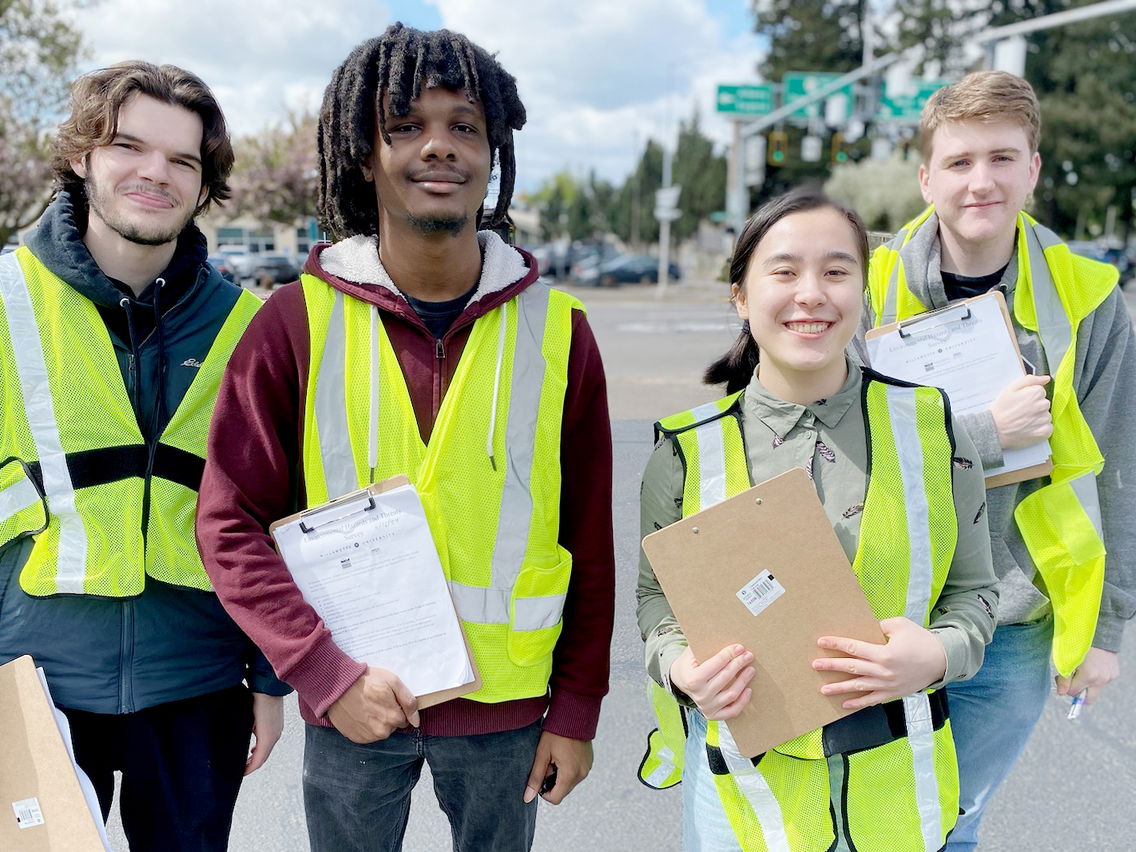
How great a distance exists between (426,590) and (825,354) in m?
0.90

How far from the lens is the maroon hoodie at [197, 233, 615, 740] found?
5.63ft

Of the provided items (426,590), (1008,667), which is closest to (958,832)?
(1008,667)

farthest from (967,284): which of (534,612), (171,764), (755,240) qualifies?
(171,764)

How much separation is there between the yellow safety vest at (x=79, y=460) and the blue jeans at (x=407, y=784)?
1.65ft

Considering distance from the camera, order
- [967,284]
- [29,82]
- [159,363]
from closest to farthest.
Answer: [159,363] → [967,284] → [29,82]

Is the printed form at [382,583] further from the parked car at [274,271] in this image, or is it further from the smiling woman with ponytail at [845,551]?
the parked car at [274,271]

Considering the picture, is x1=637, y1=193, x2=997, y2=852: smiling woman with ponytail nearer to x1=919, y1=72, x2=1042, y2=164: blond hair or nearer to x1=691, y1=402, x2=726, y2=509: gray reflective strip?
x1=691, y1=402, x2=726, y2=509: gray reflective strip

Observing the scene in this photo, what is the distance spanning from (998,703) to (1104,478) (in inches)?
23.9

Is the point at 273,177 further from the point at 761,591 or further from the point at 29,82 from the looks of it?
the point at 761,591

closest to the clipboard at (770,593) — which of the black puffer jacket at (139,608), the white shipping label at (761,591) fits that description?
the white shipping label at (761,591)

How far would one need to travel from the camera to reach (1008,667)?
2.19 m

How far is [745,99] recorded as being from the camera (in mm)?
26938

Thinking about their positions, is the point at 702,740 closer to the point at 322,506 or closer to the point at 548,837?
the point at 322,506

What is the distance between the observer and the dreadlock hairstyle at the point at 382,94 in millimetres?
1812
